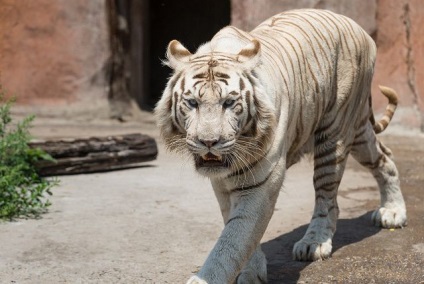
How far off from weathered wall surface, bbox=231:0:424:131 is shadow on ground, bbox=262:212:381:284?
3.69 m

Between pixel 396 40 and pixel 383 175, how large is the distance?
4.28 meters

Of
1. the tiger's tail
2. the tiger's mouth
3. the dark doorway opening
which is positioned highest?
the tiger's mouth

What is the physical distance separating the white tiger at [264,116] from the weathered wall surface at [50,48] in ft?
18.9

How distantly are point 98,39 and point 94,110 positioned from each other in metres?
0.86

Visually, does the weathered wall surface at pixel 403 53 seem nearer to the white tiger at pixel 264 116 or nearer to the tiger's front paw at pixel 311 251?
the white tiger at pixel 264 116

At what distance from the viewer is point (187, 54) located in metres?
3.60

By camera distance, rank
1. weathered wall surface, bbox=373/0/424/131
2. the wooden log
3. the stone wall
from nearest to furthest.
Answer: the wooden log
weathered wall surface, bbox=373/0/424/131
the stone wall

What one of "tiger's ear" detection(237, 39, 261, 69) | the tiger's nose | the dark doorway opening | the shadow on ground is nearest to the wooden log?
the shadow on ground

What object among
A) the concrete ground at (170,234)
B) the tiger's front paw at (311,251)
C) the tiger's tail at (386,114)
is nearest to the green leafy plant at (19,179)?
the concrete ground at (170,234)

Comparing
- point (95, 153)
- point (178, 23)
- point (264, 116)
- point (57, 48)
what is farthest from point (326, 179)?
point (178, 23)

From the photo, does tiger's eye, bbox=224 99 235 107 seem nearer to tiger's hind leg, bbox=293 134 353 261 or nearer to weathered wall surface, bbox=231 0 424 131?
tiger's hind leg, bbox=293 134 353 261

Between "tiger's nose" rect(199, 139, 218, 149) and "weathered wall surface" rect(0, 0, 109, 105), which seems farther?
"weathered wall surface" rect(0, 0, 109, 105)

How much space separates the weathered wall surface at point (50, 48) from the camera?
9.84m

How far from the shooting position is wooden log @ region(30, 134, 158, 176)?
635 cm
